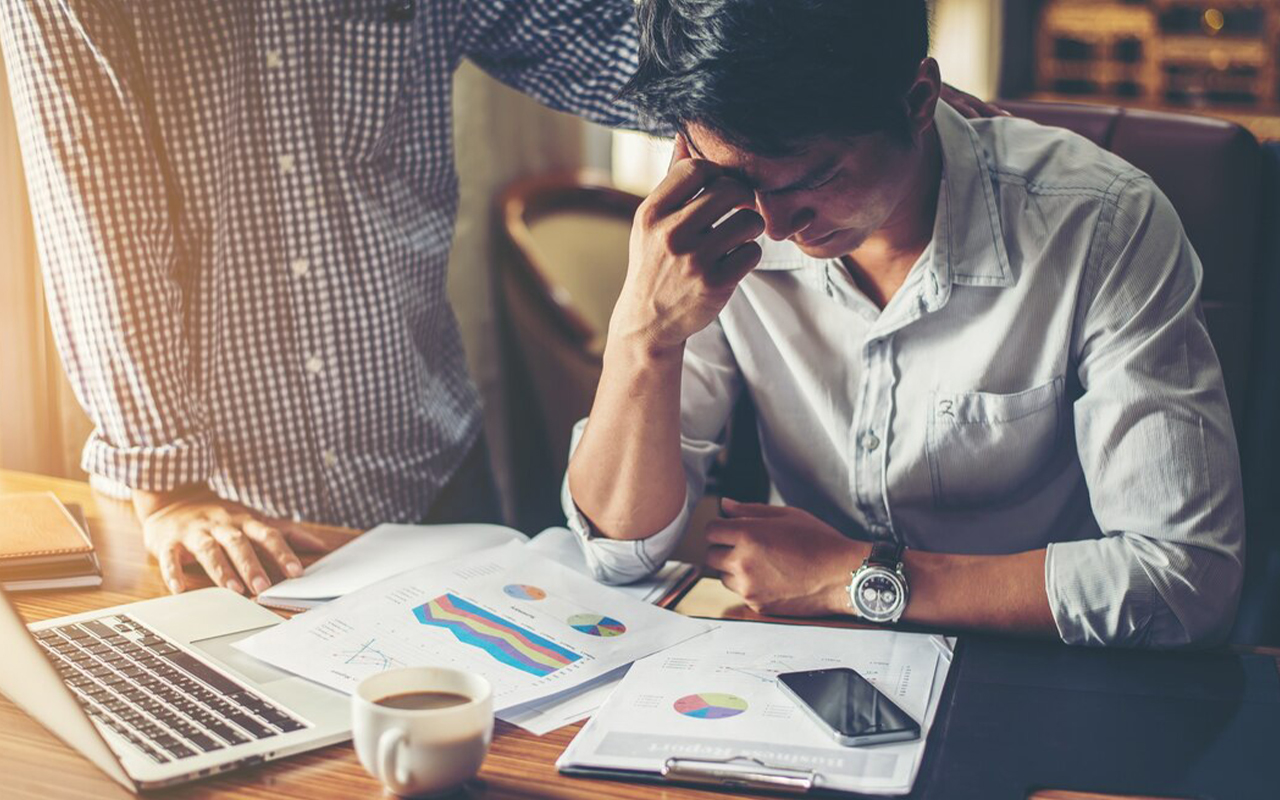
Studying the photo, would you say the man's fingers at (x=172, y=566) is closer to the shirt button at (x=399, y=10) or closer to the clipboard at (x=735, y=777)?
the clipboard at (x=735, y=777)

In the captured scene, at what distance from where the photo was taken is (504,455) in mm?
2934

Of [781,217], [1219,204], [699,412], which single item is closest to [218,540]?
[699,412]

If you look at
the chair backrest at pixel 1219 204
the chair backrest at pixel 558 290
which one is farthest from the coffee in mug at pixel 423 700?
the chair backrest at pixel 558 290

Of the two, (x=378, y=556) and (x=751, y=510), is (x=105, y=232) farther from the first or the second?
(x=751, y=510)

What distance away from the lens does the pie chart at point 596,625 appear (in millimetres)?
1069

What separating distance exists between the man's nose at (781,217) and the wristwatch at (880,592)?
0.33 metres

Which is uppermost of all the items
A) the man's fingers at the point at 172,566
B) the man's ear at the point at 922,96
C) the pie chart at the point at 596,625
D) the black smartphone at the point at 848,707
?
the man's ear at the point at 922,96

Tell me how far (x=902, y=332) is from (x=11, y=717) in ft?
2.97

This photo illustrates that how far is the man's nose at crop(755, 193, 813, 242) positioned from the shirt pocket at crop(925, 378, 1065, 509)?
0.26 meters

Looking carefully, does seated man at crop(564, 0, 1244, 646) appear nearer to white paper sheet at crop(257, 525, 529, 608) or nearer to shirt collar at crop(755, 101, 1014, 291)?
shirt collar at crop(755, 101, 1014, 291)

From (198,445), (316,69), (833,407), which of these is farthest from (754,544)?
(316,69)

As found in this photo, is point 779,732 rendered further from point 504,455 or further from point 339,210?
point 504,455

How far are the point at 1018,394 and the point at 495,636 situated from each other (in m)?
0.59

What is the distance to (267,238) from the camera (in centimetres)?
156
